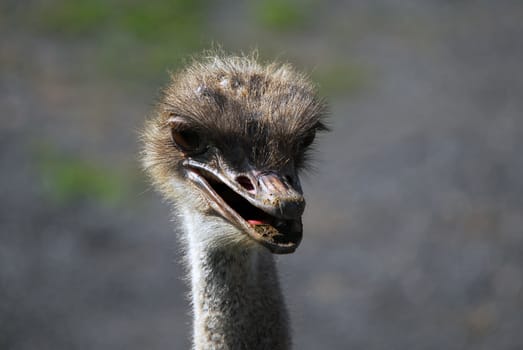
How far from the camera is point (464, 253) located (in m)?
6.44

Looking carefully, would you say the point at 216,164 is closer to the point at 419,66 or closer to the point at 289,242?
the point at 289,242

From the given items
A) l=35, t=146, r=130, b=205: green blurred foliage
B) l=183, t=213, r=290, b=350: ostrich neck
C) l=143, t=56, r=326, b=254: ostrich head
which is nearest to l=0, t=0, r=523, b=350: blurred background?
l=35, t=146, r=130, b=205: green blurred foliage

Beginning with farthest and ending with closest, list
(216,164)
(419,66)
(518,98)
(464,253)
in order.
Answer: (419,66) → (518,98) → (464,253) → (216,164)

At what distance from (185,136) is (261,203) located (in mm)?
499

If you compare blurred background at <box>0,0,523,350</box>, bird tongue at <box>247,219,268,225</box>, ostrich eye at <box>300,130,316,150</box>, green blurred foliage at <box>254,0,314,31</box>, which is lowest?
bird tongue at <box>247,219,268,225</box>

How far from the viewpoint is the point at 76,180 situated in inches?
288

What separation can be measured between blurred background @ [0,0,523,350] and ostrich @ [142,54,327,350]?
3.84 feet

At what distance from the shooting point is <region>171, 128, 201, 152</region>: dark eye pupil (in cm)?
270

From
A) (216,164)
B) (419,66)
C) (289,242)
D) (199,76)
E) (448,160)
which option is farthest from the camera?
(419,66)

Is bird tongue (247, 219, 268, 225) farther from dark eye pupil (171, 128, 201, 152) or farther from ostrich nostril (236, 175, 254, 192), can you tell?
dark eye pupil (171, 128, 201, 152)

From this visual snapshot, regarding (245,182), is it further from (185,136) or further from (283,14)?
(283,14)

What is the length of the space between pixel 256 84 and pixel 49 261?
4077mm

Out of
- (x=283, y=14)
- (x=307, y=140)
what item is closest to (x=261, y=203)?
(x=307, y=140)

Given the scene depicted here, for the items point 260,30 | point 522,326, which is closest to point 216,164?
point 522,326
